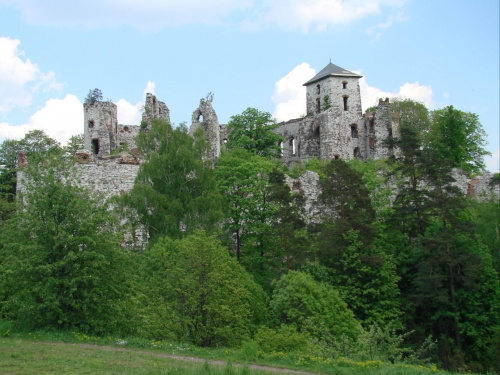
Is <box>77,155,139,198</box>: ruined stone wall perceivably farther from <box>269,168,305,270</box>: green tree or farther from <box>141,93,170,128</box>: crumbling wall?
<box>269,168,305,270</box>: green tree

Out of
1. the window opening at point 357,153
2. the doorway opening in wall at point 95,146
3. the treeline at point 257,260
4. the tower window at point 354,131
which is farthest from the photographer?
the tower window at point 354,131

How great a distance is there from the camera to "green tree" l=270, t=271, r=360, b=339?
22328 millimetres

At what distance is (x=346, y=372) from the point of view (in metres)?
13.3

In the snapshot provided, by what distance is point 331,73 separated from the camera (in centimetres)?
4838

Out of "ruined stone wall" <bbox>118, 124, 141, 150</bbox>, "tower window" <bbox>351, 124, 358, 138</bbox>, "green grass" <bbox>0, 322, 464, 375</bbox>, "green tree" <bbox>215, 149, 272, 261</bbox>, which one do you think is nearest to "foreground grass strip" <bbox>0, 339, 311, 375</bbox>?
"green grass" <bbox>0, 322, 464, 375</bbox>

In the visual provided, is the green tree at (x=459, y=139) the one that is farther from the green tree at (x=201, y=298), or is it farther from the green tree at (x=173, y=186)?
the green tree at (x=201, y=298)

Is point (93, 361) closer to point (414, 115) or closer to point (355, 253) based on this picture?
point (355, 253)

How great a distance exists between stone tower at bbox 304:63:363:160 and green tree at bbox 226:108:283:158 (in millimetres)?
4021

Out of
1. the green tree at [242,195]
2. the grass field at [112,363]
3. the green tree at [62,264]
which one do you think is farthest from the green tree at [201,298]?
the green tree at [242,195]

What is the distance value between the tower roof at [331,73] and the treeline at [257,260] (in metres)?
16.3

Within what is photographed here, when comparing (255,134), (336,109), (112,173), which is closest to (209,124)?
(255,134)

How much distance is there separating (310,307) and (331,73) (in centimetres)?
2986

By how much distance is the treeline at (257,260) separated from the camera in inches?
703

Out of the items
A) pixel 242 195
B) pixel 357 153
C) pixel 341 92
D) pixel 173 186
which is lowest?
pixel 242 195
